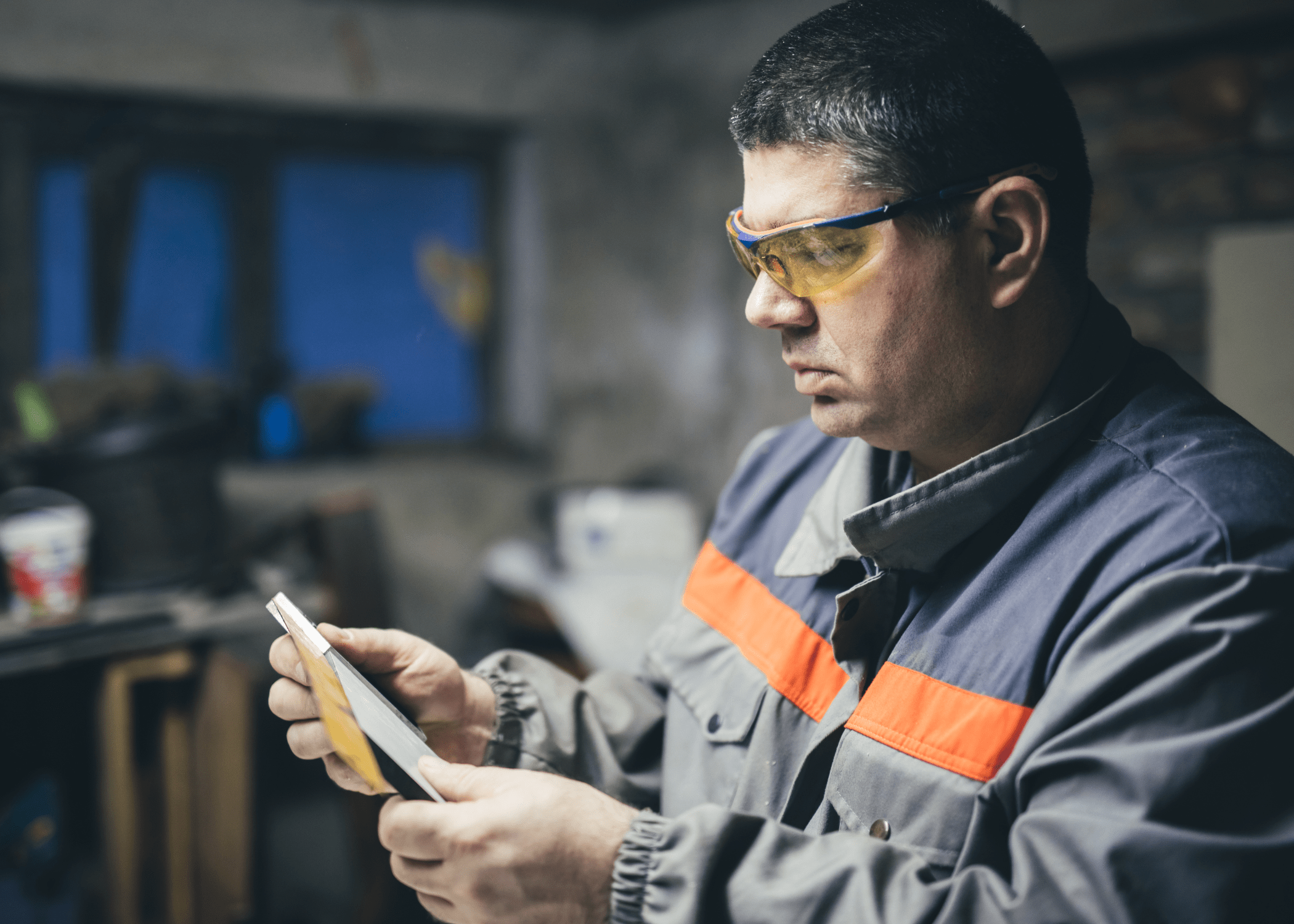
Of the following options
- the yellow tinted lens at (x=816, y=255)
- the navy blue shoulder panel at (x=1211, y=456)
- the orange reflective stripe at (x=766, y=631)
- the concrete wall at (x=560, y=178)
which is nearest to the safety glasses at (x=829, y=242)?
the yellow tinted lens at (x=816, y=255)

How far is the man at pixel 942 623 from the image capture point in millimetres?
666

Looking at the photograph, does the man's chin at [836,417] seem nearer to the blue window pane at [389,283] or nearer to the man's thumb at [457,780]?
the man's thumb at [457,780]

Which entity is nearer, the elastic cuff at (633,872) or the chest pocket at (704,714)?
the elastic cuff at (633,872)

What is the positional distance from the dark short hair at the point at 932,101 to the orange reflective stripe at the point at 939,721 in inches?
16.7

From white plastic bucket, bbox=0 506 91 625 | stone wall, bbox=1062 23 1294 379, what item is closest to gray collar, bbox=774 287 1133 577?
stone wall, bbox=1062 23 1294 379

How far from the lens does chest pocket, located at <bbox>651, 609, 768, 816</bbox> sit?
1.02 m

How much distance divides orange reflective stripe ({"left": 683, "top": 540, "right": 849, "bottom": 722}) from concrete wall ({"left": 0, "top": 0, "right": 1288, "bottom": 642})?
59.2 inches

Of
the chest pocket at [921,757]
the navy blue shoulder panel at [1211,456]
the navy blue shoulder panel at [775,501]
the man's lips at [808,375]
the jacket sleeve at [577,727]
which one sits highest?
the man's lips at [808,375]

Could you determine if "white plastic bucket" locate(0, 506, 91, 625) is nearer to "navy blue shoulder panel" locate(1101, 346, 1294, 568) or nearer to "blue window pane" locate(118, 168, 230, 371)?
"blue window pane" locate(118, 168, 230, 371)

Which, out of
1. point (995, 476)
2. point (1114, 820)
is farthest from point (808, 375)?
point (1114, 820)

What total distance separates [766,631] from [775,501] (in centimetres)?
20

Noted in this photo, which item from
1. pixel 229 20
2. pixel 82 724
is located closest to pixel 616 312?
pixel 229 20

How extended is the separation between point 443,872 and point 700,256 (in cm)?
259

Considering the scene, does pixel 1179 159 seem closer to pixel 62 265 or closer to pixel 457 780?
pixel 457 780
